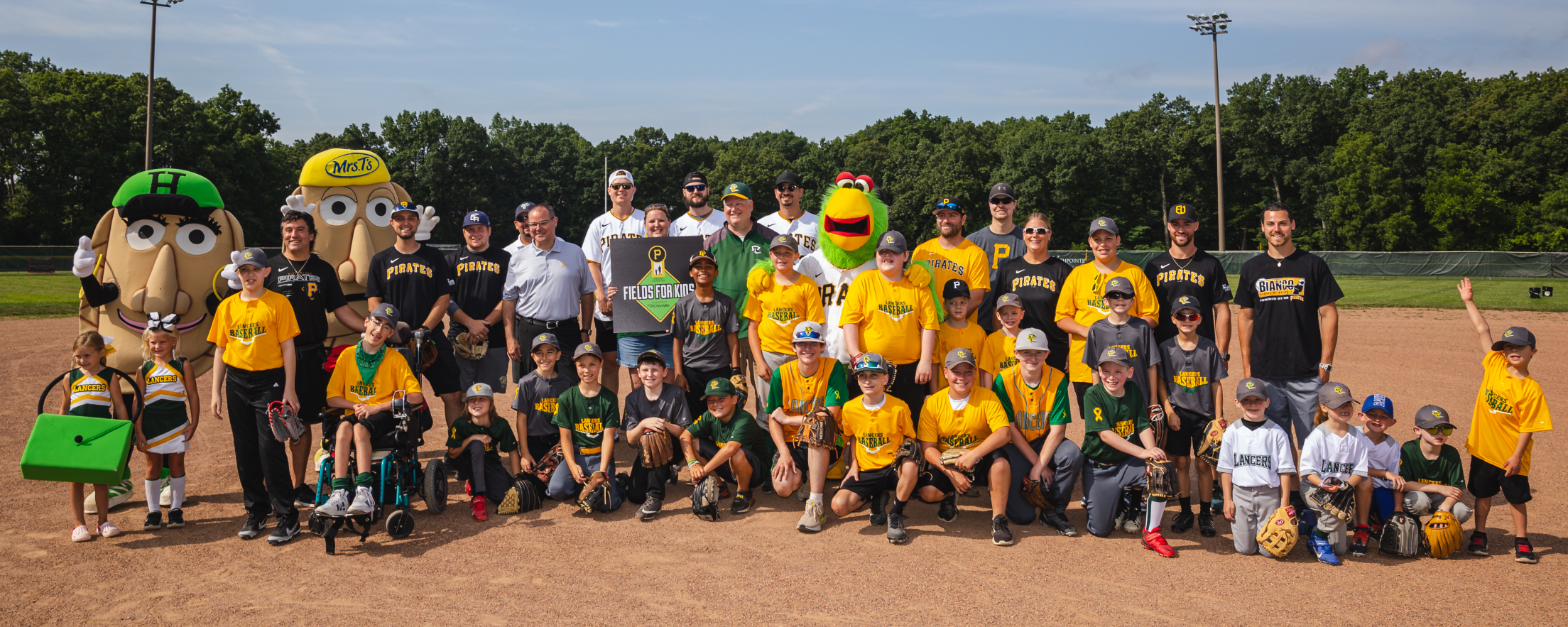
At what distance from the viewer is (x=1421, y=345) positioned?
50.8 feet

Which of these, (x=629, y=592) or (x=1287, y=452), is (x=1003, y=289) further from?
(x=629, y=592)

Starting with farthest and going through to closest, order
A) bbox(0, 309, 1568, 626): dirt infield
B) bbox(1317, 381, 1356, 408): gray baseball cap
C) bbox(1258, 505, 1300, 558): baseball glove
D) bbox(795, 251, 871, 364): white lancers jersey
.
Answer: bbox(795, 251, 871, 364): white lancers jersey < bbox(1317, 381, 1356, 408): gray baseball cap < bbox(1258, 505, 1300, 558): baseball glove < bbox(0, 309, 1568, 626): dirt infield

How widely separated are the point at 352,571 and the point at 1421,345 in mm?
17430

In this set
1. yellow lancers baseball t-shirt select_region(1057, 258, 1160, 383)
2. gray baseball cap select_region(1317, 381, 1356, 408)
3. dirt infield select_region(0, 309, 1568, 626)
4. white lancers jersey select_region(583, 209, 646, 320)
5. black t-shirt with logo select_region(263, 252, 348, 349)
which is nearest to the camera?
dirt infield select_region(0, 309, 1568, 626)

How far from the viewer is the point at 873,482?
6258mm

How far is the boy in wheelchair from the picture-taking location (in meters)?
6.01

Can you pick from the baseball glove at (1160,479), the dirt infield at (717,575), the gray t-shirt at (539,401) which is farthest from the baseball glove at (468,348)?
the baseball glove at (1160,479)

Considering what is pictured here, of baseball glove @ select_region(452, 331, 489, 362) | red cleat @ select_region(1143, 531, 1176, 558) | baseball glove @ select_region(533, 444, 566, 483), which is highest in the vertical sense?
baseball glove @ select_region(452, 331, 489, 362)

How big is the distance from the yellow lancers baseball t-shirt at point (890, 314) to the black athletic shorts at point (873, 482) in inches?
33.7

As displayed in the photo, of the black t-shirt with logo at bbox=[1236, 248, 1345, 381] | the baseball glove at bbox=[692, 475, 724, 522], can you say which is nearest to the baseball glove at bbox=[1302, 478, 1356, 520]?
the black t-shirt with logo at bbox=[1236, 248, 1345, 381]

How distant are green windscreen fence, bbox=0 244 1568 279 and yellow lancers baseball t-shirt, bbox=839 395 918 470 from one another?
86.1ft

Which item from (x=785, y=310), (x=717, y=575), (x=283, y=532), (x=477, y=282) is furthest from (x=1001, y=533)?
(x=477, y=282)

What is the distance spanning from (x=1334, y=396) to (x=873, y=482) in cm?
306

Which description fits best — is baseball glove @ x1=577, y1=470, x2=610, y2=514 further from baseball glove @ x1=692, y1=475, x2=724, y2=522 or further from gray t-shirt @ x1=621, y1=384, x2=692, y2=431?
baseball glove @ x1=692, y1=475, x2=724, y2=522
